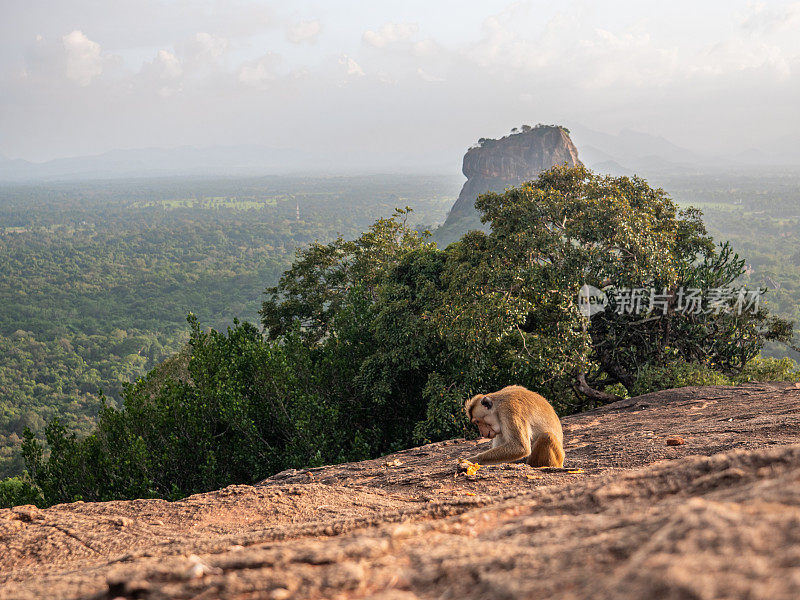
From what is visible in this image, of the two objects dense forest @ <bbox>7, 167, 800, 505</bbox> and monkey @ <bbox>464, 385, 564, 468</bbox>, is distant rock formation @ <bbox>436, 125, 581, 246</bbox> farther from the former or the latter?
monkey @ <bbox>464, 385, 564, 468</bbox>

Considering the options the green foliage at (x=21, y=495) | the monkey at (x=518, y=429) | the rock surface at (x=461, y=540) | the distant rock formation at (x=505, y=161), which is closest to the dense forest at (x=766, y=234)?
the distant rock formation at (x=505, y=161)

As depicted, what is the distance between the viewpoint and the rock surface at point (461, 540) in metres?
1.34

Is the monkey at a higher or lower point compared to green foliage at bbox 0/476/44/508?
higher

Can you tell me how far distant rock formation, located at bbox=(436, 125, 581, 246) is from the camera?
10912 centimetres

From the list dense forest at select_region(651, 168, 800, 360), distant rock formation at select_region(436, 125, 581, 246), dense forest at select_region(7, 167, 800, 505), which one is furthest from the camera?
distant rock formation at select_region(436, 125, 581, 246)

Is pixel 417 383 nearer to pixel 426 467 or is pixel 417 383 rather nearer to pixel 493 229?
pixel 493 229

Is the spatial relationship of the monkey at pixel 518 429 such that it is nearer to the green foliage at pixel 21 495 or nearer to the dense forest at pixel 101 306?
the green foliage at pixel 21 495

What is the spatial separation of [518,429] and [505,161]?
393ft

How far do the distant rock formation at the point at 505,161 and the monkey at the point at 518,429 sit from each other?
101 m

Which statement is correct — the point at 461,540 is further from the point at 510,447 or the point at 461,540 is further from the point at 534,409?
the point at 534,409

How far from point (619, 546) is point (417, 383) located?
41.9ft

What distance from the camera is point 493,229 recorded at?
13.2m

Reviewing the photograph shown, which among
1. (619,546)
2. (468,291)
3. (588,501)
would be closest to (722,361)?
(468,291)

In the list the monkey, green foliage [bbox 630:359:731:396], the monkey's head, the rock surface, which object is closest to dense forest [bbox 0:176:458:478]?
green foliage [bbox 630:359:731:396]
